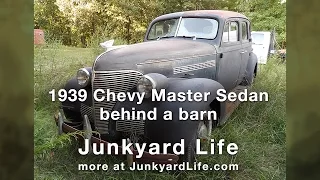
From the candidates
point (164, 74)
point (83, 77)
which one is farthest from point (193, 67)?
point (83, 77)

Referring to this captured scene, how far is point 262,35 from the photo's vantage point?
1823mm

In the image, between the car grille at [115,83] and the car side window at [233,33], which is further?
the car side window at [233,33]

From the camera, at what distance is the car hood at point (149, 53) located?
1582 millimetres

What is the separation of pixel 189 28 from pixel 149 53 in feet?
1.05

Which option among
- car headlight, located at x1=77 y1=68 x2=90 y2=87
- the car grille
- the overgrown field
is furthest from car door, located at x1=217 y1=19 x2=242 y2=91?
car headlight, located at x1=77 y1=68 x2=90 y2=87

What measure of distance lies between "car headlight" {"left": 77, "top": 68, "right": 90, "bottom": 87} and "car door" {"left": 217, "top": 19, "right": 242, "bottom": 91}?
54cm

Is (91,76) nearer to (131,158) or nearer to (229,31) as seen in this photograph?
(131,158)

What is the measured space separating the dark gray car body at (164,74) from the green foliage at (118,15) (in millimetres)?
52

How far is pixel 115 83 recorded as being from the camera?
5.17 ft

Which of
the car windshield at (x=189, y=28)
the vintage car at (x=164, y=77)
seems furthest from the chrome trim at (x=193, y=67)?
the car windshield at (x=189, y=28)

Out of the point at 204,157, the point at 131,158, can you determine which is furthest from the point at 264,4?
the point at 131,158

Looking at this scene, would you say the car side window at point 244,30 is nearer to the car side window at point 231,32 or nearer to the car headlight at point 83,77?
the car side window at point 231,32

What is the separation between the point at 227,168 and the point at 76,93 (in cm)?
60

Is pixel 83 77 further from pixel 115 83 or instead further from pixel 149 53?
pixel 149 53
